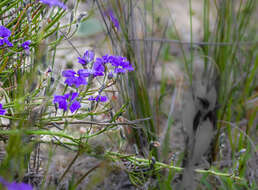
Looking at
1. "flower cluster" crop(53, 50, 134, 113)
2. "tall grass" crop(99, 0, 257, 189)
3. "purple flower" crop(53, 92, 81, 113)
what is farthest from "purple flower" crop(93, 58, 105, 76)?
"tall grass" crop(99, 0, 257, 189)

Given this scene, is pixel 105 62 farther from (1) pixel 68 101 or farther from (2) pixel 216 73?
(2) pixel 216 73

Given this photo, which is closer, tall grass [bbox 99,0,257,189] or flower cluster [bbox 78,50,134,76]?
flower cluster [bbox 78,50,134,76]

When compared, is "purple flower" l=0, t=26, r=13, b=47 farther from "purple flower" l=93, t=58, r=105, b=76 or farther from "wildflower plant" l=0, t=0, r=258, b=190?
"purple flower" l=93, t=58, r=105, b=76

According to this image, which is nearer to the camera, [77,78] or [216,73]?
[77,78]

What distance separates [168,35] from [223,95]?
1387mm

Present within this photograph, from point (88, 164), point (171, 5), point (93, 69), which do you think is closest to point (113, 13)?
point (93, 69)

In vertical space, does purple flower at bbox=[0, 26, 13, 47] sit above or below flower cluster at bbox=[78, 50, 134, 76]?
above

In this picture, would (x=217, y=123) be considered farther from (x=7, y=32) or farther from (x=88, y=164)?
(x=7, y=32)

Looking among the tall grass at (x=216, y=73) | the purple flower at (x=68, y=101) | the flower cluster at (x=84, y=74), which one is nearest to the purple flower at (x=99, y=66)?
the flower cluster at (x=84, y=74)

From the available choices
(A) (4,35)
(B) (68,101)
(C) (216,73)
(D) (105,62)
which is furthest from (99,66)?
(C) (216,73)

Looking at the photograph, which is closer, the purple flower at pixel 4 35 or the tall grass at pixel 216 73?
the purple flower at pixel 4 35

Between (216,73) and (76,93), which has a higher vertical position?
(216,73)

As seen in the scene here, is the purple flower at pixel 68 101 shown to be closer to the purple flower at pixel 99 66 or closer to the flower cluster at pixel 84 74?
the flower cluster at pixel 84 74

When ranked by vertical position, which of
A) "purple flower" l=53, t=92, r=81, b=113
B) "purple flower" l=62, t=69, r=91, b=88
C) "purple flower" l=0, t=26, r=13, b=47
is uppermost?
"purple flower" l=0, t=26, r=13, b=47
